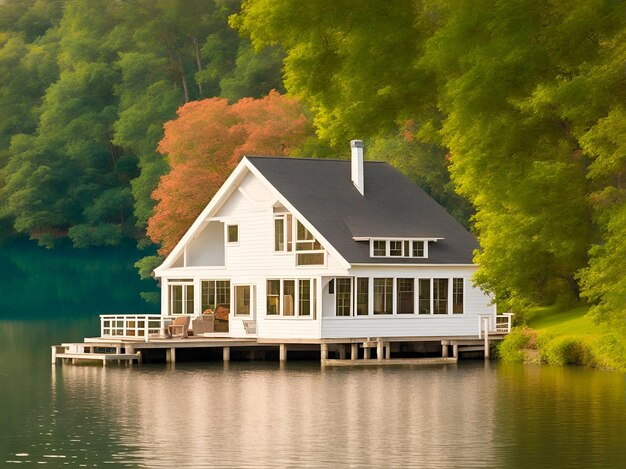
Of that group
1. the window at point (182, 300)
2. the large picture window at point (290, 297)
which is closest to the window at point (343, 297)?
the large picture window at point (290, 297)

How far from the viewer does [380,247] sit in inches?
2056

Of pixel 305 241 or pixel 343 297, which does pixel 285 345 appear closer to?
pixel 343 297

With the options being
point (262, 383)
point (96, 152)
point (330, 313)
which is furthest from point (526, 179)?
point (96, 152)

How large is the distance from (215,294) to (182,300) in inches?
60.3

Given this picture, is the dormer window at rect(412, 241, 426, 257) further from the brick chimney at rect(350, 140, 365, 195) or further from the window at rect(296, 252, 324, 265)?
the window at rect(296, 252, 324, 265)

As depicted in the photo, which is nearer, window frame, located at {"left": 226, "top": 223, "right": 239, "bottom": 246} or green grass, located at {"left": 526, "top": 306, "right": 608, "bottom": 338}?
green grass, located at {"left": 526, "top": 306, "right": 608, "bottom": 338}

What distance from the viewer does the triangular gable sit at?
51125 millimetres

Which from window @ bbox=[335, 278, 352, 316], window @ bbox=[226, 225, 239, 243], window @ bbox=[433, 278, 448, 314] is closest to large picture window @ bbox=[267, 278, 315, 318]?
window @ bbox=[335, 278, 352, 316]

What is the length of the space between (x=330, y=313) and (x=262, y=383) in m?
8.76

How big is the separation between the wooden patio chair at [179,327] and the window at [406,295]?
7.19 meters

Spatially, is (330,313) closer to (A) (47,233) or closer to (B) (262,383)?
(B) (262,383)

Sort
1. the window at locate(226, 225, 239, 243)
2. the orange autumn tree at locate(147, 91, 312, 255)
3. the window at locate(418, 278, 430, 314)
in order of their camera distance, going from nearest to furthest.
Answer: the window at locate(418, 278, 430, 314), the window at locate(226, 225, 239, 243), the orange autumn tree at locate(147, 91, 312, 255)

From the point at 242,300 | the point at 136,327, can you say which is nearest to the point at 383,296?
the point at 242,300

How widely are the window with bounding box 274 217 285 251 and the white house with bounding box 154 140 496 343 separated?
0.03 metres
